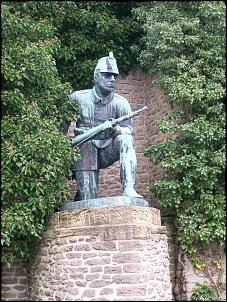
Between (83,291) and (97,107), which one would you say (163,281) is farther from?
(97,107)

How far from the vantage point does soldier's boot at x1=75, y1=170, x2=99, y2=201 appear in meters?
7.13

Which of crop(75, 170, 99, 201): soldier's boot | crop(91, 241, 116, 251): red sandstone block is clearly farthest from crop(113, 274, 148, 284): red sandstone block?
crop(75, 170, 99, 201): soldier's boot

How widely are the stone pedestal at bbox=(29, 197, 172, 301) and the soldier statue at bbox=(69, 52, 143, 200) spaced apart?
1.95ft

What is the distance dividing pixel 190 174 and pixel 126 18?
12.6 feet

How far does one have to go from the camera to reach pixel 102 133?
7.20 m

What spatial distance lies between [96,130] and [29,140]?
0.93 metres

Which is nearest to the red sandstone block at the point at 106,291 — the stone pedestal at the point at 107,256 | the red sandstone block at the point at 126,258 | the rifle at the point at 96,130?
the stone pedestal at the point at 107,256

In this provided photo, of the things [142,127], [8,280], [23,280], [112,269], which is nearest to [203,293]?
[112,269]

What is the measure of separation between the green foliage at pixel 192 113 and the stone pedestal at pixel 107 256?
1473mm

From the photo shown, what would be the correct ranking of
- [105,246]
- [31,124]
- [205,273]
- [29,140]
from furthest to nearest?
[205,273] < [31,124] < [29,140] < [105,246]

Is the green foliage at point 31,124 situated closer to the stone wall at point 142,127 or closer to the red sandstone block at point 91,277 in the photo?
the red sandstone block at point 91,277

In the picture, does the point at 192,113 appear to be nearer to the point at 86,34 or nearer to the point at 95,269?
the point at 86,34

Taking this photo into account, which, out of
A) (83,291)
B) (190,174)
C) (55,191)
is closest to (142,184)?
(190,174)

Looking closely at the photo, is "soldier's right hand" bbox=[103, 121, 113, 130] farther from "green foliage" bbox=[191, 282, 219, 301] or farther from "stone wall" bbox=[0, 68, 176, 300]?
"green foliage" bbox=[191, 282, 219, 301]
